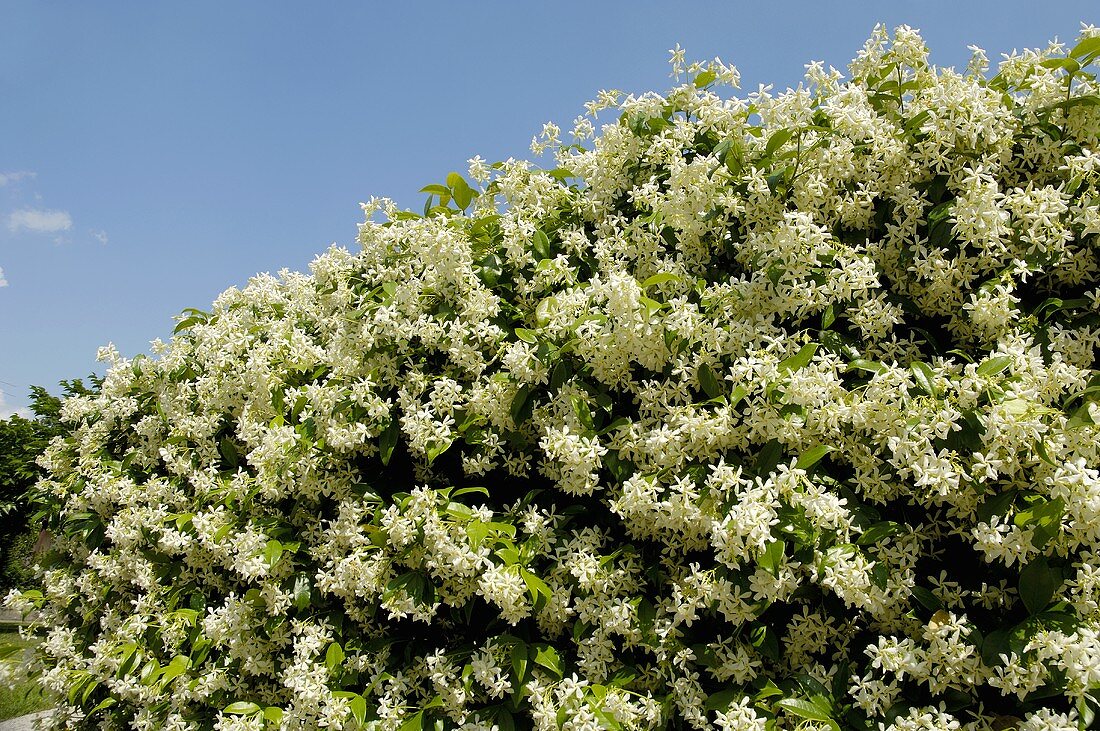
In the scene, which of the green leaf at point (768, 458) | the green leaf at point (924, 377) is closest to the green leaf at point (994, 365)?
the green leaf at point (924, 377)

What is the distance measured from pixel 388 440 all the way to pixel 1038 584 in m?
2.27

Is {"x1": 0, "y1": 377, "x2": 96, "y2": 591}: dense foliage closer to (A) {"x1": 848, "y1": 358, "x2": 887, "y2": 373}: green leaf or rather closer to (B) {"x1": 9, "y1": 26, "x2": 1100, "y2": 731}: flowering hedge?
(B) {"x1": 9, "y1": 26, "x2": 1100, "y2": 731}: flowering hedge

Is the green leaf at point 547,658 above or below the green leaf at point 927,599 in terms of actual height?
below

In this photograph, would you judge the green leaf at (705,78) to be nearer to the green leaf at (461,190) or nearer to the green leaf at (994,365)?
the green leaf at (461,190)

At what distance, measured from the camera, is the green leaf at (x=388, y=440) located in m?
3.03

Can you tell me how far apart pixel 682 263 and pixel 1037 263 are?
1.16 m

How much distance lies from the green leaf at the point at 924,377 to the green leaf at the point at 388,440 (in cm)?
193

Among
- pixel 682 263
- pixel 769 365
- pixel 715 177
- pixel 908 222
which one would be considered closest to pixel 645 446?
pixel 769 365

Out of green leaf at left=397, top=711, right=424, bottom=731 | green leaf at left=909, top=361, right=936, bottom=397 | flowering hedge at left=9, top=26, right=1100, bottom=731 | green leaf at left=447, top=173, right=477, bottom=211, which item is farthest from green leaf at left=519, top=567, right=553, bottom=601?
green leaf at left=447, top=173, right=477, bottom=211

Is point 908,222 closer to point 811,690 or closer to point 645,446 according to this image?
point 645,446

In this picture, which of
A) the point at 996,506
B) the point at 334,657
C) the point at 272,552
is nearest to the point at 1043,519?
the point at 996,506

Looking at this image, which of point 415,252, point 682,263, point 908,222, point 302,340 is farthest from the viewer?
point 302,340

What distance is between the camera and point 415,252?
10.5 ft

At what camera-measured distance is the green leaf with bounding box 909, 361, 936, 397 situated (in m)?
2.20
